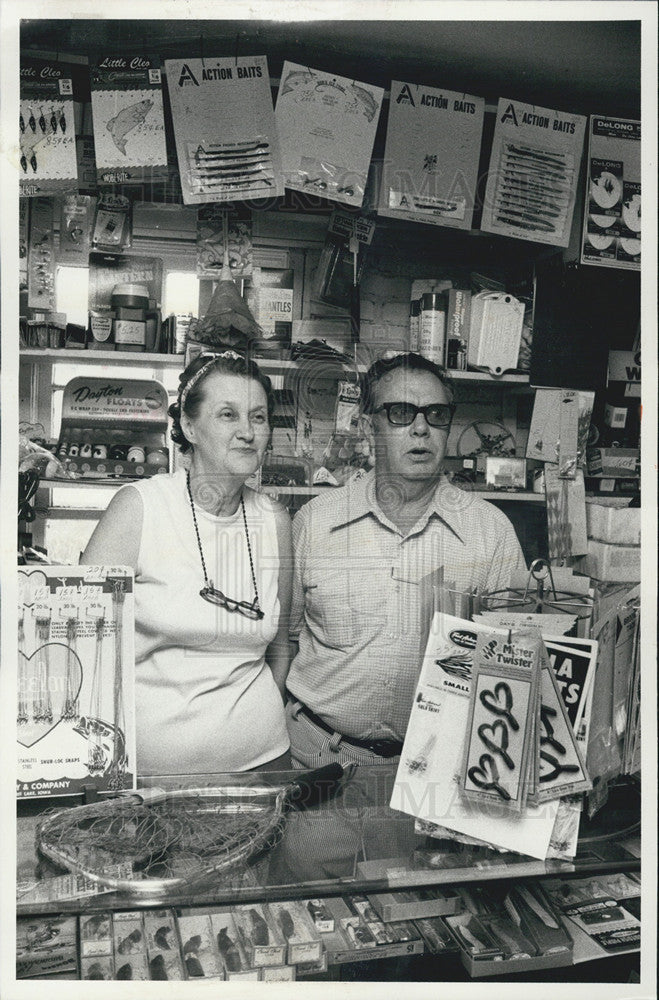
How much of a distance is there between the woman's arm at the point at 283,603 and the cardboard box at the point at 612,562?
66 cm

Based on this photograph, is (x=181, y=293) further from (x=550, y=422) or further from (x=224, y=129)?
(x=550, y=422)

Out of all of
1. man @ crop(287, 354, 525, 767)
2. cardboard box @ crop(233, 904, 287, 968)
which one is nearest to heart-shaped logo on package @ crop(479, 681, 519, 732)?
man @ crop(287, 354, 525, 767)

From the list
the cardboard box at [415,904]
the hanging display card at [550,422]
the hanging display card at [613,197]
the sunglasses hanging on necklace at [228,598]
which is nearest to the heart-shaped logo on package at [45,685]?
the sunglasses hanging on necklace at [228,598]

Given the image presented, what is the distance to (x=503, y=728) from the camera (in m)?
1.69

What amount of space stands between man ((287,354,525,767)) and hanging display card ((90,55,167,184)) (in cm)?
73

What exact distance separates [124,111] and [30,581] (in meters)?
1.00

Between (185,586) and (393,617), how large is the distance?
46 centimetres

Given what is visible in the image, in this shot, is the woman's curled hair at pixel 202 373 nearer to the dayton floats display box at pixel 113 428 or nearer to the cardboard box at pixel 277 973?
the dayton floats display box at pixel 113 428

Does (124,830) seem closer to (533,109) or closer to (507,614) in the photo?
(507,614)

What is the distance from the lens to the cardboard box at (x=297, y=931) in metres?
1.72

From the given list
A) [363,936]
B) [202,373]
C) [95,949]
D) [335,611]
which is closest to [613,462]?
[335,611]

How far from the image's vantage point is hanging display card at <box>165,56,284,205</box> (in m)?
1.74

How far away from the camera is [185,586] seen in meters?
1.79

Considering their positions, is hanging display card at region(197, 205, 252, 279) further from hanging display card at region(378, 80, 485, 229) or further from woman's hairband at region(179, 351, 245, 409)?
hanging display card at region(378, 80, 485, 229)
